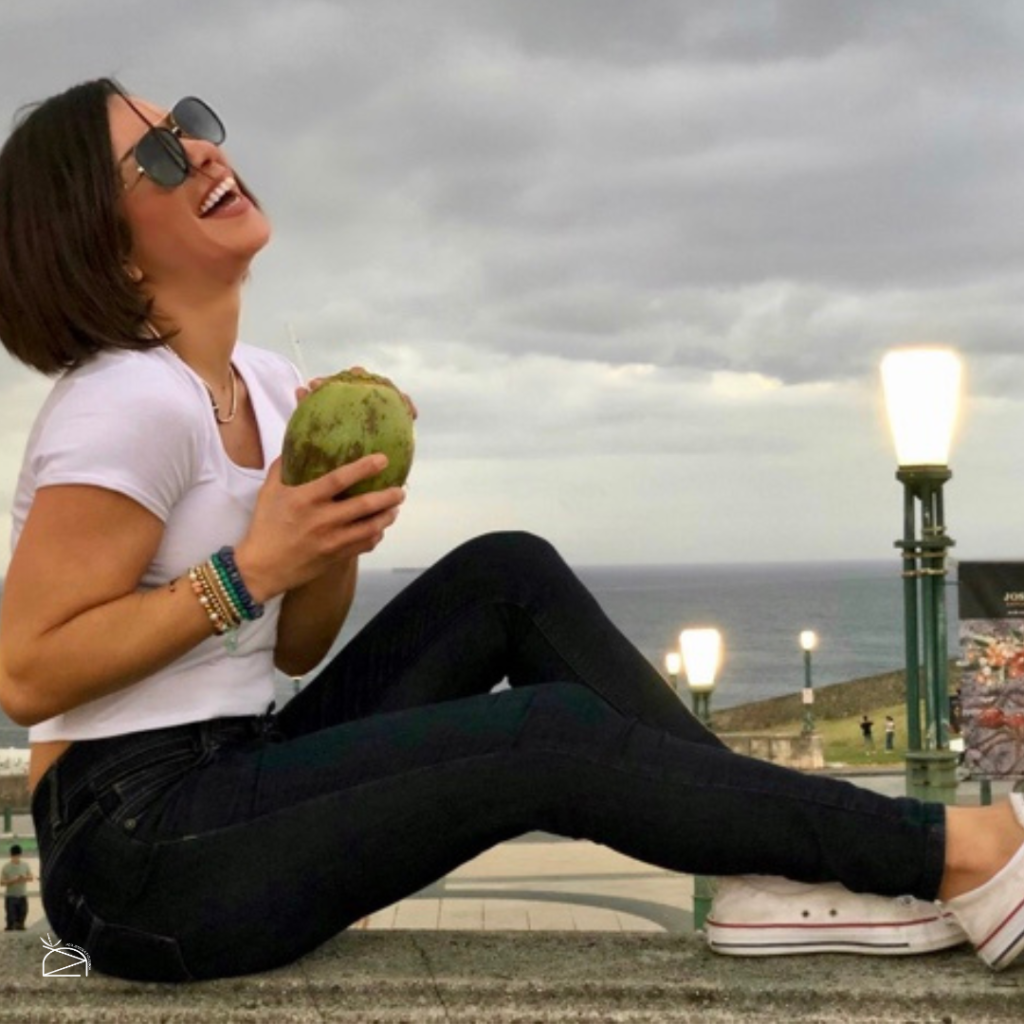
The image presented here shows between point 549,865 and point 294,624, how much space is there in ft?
83.6

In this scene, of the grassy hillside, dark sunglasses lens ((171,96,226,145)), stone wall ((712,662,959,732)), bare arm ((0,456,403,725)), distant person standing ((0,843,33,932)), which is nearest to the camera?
bare arm ((0,456,403,725))

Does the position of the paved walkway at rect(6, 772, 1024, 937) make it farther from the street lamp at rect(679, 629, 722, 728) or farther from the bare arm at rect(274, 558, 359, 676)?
the bare arm at rect(274, 558, 359, 676)

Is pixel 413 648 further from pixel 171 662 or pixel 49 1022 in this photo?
pixel 49 1022

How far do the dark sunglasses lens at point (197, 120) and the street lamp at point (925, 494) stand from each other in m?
6.36

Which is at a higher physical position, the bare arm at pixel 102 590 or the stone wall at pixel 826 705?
the bare arm at pixel 102 590

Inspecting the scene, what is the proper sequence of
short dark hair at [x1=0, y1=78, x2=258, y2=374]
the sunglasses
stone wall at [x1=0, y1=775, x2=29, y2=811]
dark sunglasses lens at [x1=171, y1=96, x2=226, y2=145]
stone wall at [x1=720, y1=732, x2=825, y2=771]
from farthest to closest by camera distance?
stone wall at [x1=0, y1=775, x2=29, y2=811]
stone wall at [x1=720, y1=732, x2=825, y2=771]
dark sunglasses lens at [x1=171, y1=96, x2=226, y2=145]
the sunglasses
short dark hair at [x1=0, y1=78, x2=258, y2=374]

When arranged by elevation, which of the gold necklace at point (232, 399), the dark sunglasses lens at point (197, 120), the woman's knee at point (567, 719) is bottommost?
the woman's knee at point (567, 719)

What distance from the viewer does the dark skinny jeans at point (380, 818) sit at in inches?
99.0

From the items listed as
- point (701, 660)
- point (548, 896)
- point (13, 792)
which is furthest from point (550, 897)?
point (13, 792)

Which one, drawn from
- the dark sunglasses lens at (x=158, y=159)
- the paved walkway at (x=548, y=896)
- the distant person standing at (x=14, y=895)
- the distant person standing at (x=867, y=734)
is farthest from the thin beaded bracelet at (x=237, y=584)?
the distant person standing at (x=867, y=734)

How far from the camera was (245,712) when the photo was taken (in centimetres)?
274

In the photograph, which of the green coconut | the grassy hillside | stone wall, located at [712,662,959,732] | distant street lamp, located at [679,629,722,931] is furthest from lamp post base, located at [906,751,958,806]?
stone wall, located at [712,662,959,732]

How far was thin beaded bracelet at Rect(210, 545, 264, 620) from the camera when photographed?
100 inches

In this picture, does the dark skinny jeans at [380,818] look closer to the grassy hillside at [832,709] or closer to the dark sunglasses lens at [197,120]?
the dark sunglasses lens at [197,120]
